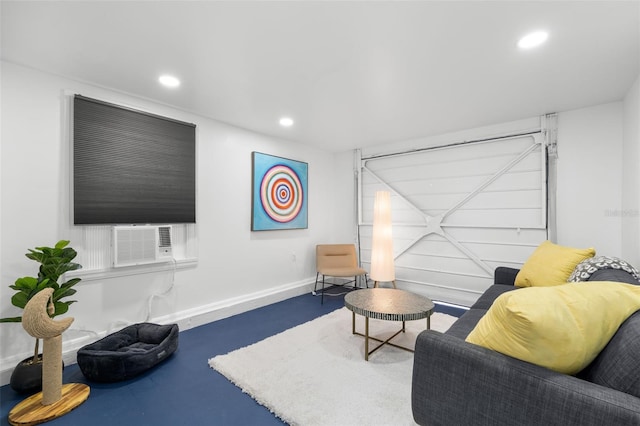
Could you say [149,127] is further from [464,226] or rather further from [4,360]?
[464,226]

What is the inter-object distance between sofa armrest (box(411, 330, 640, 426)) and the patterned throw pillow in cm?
140

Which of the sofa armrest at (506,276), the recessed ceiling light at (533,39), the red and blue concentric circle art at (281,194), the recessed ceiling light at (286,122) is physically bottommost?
the sofa armrest at (506,276)

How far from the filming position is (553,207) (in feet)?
10.4

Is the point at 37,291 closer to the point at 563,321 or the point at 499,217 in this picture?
the point at 563,321

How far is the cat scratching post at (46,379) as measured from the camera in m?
1.71

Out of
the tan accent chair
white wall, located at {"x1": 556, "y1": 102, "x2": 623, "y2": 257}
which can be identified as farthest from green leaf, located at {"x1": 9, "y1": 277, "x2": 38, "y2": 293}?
white wall, located at {"x1": 556, "y1": 102, "x2": 623, "y2": 257}

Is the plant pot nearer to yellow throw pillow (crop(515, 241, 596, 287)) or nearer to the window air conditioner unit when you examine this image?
the window air conditioner unit

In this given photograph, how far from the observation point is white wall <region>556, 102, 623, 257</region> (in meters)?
2.86

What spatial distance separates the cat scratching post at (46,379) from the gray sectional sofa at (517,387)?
2.15 metres

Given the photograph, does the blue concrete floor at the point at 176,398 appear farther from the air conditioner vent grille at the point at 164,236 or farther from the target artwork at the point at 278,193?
the target artwork at the point at 278,193

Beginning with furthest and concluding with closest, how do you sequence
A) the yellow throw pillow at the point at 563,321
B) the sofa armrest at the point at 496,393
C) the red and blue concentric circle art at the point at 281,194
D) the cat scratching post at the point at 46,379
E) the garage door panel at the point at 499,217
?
the red and blue concentric circle art at the point at 281,194 → the garage door panel at the point at 499,217 → the cat scratching post at the point at 46,379 → the yellow throw pillow at the point at 563,321 → the sofa armrest at the point at 496,393

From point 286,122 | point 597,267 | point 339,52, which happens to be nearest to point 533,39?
point 339,52

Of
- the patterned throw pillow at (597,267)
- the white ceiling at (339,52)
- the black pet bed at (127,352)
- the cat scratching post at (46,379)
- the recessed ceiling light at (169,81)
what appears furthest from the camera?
the recessed ceiling light at (169,81)

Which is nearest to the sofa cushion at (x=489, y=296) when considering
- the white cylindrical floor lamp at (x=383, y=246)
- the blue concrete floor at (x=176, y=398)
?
the white cylindrical floor lamp at (x=383, y=246)
